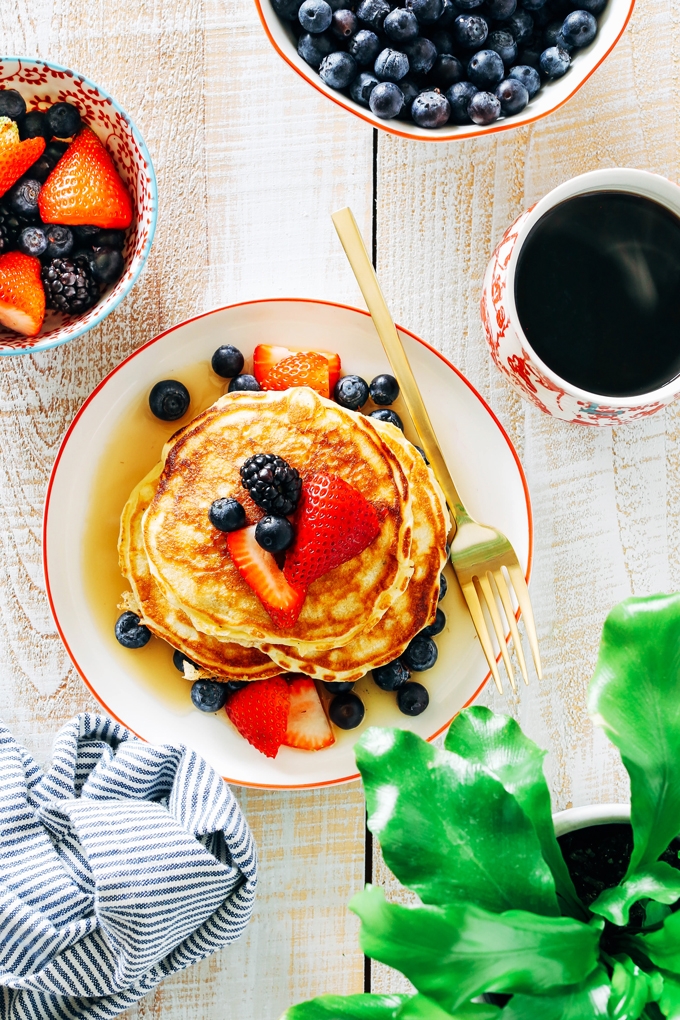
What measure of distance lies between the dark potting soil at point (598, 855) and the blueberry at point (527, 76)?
3.37 ft

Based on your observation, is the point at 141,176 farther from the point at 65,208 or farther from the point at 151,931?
the point at 151,931

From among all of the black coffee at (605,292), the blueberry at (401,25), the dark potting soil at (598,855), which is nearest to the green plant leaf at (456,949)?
the dark potting soil at (598,855)

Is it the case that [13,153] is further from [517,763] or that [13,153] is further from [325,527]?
[517,763]

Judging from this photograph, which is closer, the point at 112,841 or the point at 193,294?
the point at 112,841

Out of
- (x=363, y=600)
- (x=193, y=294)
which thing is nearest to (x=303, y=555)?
(x=363, y=600)

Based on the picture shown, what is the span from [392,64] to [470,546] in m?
0.72

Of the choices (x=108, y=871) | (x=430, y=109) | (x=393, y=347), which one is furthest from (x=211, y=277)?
(x=108, y=871)

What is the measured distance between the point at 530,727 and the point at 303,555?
1.77ft

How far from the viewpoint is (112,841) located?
130 cm

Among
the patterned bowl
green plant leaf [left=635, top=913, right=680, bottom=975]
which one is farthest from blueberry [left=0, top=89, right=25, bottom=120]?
green plant leaf [left=635, top=913, right=680, bottom=975]

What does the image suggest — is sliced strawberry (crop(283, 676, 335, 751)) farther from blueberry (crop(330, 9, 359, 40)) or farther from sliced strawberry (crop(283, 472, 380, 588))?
blueberry (crop(330, 9, 359, 40))

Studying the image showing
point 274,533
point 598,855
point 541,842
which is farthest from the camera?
point 274,533

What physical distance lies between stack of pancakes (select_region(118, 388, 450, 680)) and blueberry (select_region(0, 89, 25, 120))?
52 cm

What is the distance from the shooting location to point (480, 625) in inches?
54.7
